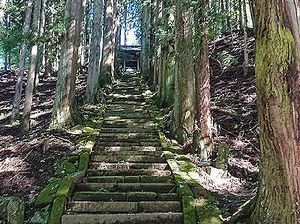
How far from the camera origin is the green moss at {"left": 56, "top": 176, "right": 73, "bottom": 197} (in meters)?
6.19

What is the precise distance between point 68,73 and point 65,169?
4416 millimetres

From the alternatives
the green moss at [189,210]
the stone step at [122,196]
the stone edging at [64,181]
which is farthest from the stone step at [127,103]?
the green moss at [189,210]

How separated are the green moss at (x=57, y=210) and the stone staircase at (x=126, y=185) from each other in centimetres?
10

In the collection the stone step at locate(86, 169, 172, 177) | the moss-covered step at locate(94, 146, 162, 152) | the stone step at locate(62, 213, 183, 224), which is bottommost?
the stone step at locate(62, 213, 183, 224)

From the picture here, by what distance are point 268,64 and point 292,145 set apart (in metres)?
0.95

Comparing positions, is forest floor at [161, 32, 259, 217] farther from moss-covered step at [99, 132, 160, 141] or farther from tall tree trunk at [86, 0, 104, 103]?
tall tree trunk at [86, 0, 104, 103]

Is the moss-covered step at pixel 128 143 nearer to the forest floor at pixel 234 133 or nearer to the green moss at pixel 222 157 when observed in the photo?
the forest floor at pixel 234 133

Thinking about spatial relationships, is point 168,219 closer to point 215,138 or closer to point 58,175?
point 58,175

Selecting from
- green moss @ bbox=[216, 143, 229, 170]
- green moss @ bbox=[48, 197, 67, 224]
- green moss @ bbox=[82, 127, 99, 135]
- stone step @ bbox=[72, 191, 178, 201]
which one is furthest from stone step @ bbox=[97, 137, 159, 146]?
green moss @ bbox=[48, 197, 67, 224]

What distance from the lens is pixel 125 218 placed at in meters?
5.70

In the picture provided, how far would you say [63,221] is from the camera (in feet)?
18.3

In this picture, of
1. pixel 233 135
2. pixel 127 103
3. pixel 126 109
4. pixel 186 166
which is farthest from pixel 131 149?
pixel 127 103

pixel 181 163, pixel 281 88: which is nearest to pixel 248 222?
pixel 281 88

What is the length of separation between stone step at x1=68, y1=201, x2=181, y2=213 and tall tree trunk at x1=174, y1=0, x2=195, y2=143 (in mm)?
3654
